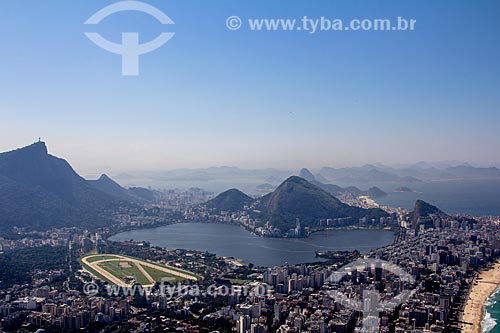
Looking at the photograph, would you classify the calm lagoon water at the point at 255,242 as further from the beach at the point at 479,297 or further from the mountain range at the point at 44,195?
the beach at the point at 479,297

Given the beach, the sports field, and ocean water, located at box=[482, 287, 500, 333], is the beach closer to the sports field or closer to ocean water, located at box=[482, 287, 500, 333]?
ocean water, located at box=[482, 287, 500, 333]

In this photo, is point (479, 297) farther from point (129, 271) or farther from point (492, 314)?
point (129, 271)

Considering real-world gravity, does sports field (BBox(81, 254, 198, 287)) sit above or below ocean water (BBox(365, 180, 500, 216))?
below

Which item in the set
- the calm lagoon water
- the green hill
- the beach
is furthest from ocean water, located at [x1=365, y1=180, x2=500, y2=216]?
the beach

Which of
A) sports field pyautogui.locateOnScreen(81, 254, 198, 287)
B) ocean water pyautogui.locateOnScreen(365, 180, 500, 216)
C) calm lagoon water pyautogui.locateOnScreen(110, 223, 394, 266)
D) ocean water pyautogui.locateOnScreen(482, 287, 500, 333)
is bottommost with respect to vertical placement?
ocean water pyautogui.locateOnScreen(482, 287, 500, 333)

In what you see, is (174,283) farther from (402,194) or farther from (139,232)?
(402,194)
